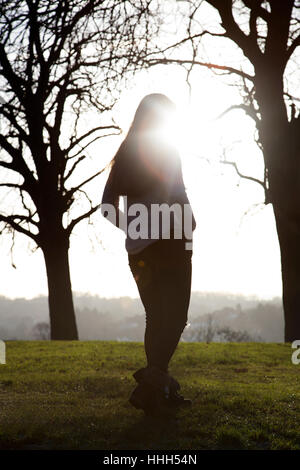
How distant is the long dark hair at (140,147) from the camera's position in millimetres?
4051

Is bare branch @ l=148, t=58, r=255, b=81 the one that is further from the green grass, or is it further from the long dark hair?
the long dark hair

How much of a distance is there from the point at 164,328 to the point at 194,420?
2.35 ft

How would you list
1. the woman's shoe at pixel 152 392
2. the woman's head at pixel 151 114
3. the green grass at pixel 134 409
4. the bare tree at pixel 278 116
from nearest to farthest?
the green grass at pixel 134 409 < the woman's shoe at pixel 152 392 < the woman's head at pixel 151 114 < the bare tree at pixel 278 116

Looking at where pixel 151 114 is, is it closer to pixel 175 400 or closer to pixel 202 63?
pixel 175 400

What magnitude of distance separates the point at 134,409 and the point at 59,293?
10.2m

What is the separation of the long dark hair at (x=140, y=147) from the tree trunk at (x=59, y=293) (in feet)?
34.3

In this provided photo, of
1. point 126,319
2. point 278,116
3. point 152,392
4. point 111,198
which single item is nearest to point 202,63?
point 278,116

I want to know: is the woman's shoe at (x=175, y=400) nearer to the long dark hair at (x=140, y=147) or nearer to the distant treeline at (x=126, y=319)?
the long dark hair at (x=140, y=147)

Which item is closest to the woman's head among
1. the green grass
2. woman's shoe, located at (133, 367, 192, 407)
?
woman's shoe, located at (133, 367, 192, 407)

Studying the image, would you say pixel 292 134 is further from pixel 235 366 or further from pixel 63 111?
pixel 63 111

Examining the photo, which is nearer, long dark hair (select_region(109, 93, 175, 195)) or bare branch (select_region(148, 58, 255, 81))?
long dark hair (select_region(109, 93, 175, 195))

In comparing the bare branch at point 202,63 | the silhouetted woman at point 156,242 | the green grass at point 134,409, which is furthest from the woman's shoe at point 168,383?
the bare branch at point 202,63

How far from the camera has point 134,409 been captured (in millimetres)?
4379

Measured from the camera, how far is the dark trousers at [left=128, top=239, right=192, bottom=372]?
4.01 m
